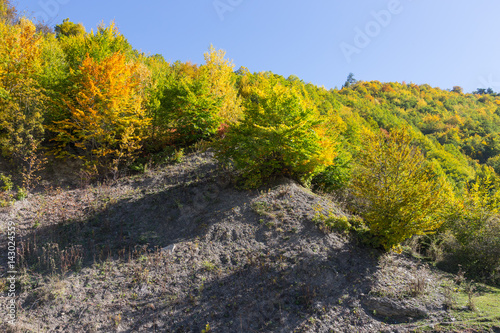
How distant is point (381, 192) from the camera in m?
7.73

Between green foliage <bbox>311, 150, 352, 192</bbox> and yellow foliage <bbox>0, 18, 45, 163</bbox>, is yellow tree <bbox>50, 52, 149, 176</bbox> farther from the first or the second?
green foliage <bbox>311, 150, 352, 192</bbox>

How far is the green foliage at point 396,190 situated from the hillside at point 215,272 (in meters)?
1.07

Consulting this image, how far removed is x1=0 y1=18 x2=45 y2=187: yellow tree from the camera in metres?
10.7

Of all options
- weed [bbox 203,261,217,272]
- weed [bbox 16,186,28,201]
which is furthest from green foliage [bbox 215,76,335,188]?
weed [bbox 16,186,28,201]

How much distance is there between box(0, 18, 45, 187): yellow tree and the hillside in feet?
8.47

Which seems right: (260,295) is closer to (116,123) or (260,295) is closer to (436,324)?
(436,324)

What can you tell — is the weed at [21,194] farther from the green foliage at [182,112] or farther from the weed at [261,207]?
the weed at [261,207]

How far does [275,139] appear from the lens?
9922 millimetres

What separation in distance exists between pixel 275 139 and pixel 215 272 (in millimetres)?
5308

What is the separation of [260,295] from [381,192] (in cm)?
474

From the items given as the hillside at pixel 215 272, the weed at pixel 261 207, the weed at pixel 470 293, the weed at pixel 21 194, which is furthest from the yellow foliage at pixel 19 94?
the weed at pixel 470 293

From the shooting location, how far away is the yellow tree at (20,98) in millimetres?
10680

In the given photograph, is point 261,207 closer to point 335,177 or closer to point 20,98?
point 335,177

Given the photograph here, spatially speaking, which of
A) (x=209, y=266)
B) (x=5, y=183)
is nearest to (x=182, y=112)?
(x=5, y=183)
